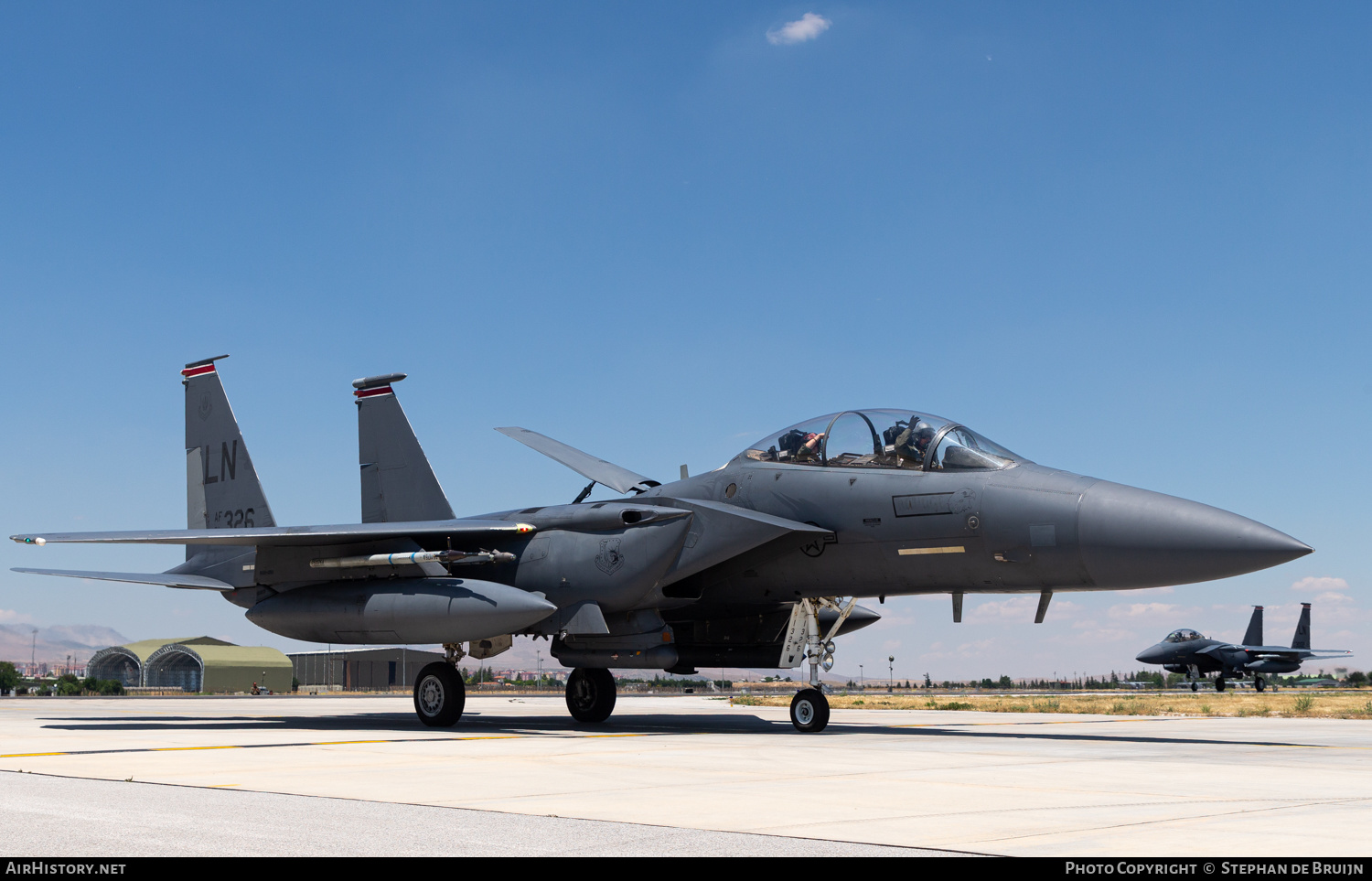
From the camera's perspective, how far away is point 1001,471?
12.2 meters

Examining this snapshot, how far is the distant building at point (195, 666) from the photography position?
69.0 m

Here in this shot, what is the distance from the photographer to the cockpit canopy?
40.8ft

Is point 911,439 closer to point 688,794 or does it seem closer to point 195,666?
point 688,794

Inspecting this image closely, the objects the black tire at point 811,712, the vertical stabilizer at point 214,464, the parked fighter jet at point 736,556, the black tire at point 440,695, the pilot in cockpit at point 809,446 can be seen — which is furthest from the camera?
the vertical stabilizer at point 214,464

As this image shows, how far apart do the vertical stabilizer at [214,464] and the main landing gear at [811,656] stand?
951 centimetres

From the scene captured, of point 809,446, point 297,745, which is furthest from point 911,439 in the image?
point 297,745

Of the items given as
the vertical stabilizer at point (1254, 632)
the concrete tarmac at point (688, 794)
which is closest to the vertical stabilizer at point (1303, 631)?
the vertical stabilizer at point (1254, 632)

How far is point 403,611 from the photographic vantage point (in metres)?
14.3

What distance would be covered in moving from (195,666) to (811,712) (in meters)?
66.5

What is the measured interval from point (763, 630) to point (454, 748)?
529 cm

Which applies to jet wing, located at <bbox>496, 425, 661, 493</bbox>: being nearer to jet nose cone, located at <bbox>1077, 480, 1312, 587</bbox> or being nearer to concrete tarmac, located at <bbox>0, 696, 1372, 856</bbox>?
concrete tarmac, located at <bbox>0, 696, 1372, 856</bbox>

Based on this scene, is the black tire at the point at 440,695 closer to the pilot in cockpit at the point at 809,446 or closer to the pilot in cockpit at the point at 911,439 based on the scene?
the pilot in cockpit at the point at 809,446

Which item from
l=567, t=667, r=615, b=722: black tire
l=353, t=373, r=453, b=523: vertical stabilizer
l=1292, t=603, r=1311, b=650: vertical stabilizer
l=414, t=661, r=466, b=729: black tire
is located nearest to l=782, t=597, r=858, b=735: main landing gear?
l=567, t=667, r=615, b=722: black tire
